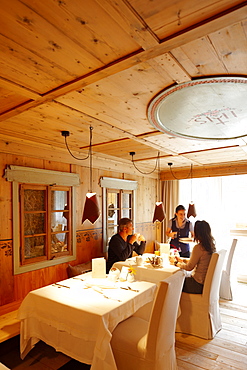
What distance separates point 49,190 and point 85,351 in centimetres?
234

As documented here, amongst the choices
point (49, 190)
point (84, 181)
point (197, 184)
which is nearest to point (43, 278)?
point (49, 190)

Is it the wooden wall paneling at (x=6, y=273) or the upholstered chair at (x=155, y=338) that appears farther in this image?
the wooden wall paneling at (x=6, y=273)

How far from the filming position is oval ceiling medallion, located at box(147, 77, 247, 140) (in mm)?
1854

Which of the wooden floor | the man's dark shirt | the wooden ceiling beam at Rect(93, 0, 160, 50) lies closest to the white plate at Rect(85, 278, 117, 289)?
the wooden floor

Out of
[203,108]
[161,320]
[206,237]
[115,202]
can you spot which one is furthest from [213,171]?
[161,320]

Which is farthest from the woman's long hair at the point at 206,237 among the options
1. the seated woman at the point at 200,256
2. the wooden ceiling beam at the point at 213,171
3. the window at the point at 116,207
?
the wooden ceiling beam at the point at 213,171

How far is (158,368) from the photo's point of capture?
1949 millimetres

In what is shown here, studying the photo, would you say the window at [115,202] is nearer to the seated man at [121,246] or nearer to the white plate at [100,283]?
the seated man at [121,246]

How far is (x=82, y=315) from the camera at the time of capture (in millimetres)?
1979

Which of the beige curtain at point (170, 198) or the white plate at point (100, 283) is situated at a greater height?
the beige curtain at point (170, 198)

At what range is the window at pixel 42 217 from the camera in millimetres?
3355

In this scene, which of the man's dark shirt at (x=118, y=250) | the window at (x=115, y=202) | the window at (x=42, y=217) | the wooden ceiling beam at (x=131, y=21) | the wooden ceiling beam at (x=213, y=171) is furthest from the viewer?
the wooden ceiling beam at (x=213, y=171)

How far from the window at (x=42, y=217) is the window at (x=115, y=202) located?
2.62 feet

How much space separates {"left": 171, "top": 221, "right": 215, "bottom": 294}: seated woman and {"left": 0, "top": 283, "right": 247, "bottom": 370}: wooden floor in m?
0.57
